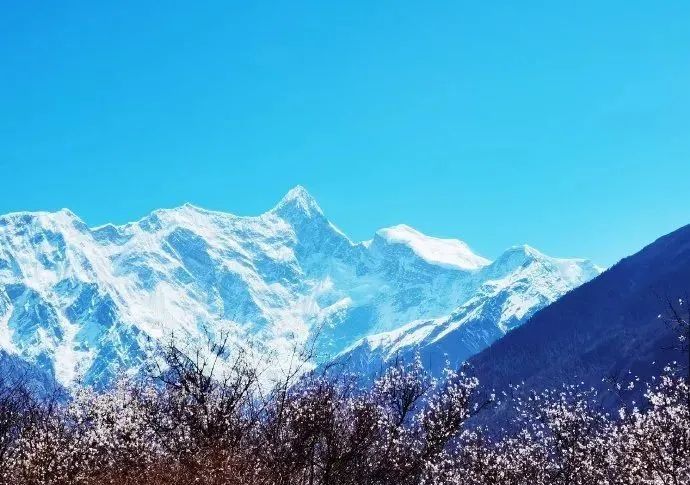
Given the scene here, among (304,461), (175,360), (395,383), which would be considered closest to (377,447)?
(395,383)

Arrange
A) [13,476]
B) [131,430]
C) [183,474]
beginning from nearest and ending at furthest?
[183,474], [13,476], [131,430]

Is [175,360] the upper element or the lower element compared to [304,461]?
upper

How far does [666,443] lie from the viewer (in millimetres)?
30250

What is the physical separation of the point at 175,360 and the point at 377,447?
13387 millimetres

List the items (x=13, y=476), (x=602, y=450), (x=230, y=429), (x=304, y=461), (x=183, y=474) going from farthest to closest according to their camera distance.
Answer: (x=602, y=450) → (x=13, y=476) → (x=230, y=429) → (x=304, y=461) → (x=183, y=474)

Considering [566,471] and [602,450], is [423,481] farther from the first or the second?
[602,450]

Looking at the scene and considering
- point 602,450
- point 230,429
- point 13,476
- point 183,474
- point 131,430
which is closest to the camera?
point 183,474

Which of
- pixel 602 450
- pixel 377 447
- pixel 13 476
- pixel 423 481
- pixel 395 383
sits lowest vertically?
pixel 602 450

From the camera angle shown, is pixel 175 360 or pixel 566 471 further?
pixel 566 471

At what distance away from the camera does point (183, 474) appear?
79.1 ft

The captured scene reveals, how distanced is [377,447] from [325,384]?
17.6 ft

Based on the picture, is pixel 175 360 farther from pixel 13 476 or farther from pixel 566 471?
pixel 566 471

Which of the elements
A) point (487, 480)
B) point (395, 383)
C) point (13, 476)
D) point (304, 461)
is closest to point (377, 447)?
point (395, 383)

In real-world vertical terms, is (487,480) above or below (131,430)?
below
